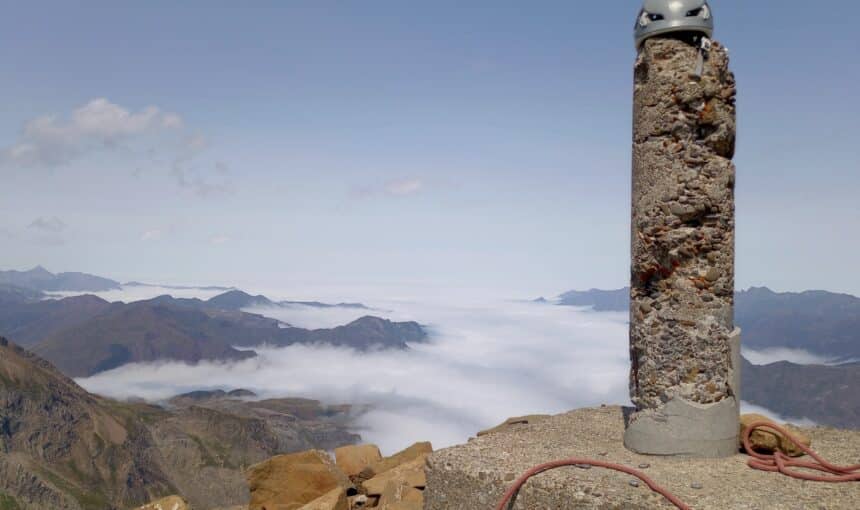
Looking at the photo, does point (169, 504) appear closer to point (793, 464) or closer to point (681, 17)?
point (793, 464)

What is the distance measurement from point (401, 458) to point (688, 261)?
6.97 m

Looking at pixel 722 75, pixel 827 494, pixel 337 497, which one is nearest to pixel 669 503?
pixel 827 494

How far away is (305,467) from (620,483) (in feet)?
21.0

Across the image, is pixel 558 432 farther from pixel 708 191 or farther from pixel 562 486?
pixel 708 191

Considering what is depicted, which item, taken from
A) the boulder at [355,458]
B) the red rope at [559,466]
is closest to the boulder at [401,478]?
the boulder at [355,458]

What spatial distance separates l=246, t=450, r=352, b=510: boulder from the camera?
12.3 metres

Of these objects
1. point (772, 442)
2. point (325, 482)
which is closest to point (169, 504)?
point (325, 482)

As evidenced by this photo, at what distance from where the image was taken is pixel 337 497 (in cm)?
1105

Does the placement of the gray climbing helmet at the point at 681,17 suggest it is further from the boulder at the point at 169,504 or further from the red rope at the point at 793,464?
the boulder at the point at 169,504

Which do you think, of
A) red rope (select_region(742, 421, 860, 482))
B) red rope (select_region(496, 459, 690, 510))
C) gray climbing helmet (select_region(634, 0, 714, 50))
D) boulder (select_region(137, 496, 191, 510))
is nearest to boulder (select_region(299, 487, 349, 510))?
boulder (select_region(137, 496, 191, 510))

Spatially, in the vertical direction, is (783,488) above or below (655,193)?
below

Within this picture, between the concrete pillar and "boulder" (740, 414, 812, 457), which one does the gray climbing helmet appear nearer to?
the concrete pillar

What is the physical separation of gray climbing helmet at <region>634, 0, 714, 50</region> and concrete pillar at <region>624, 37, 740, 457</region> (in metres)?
0.19

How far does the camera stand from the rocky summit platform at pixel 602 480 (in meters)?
7.89
